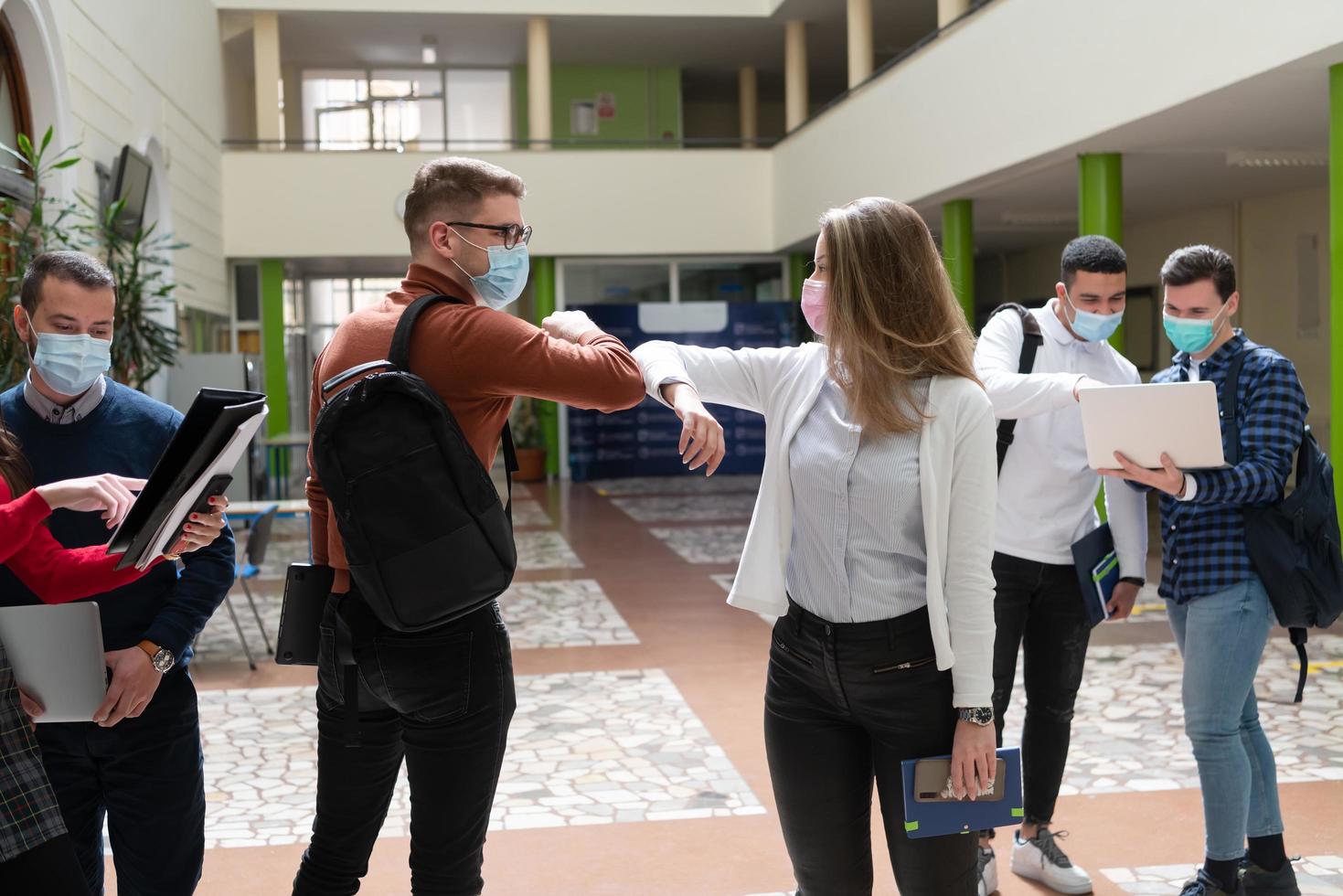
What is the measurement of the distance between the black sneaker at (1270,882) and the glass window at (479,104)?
1676cm

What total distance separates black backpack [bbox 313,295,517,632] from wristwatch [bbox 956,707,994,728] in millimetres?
816

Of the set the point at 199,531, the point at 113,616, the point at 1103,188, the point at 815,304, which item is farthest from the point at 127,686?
the point at 1103,188

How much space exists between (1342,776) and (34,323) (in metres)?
4.17

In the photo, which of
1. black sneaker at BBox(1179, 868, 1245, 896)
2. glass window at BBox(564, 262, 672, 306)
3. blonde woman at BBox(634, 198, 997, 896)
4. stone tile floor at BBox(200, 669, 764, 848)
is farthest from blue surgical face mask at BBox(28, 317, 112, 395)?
glass window at BBox(564, 262, 672, 306)

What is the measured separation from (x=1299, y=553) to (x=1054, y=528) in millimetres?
566

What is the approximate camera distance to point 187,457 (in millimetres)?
2057

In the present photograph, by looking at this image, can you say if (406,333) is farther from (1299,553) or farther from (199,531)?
(1299,553)

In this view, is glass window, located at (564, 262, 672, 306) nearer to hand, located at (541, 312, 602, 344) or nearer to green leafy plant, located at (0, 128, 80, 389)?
green leafy plant, located at (0, 128, 80, 389)

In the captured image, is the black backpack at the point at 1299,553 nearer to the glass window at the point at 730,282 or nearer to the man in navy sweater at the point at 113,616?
the man in navy sweater at the point at 113,616

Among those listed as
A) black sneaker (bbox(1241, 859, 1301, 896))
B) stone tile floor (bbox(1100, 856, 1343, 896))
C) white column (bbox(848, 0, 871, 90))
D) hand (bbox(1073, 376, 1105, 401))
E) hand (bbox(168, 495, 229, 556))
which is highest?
white column (bbox(848, 0, 871, 90))

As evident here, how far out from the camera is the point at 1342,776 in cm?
437

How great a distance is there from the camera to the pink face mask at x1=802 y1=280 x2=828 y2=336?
235 centimetres

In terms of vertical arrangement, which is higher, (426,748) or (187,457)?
(187,457)

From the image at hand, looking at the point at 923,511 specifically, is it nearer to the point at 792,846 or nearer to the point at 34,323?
the point at 792,846
